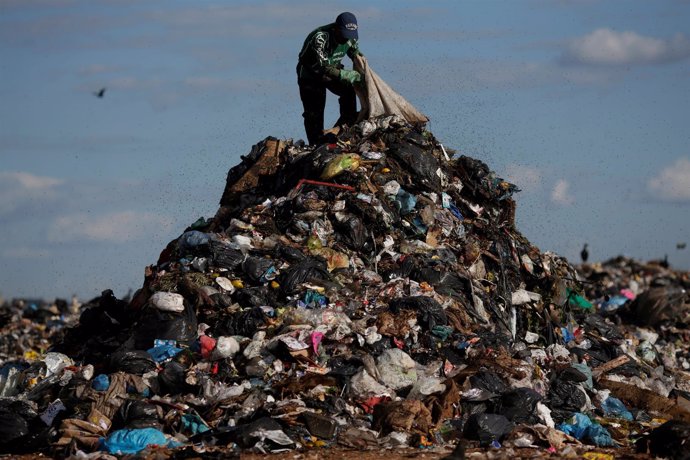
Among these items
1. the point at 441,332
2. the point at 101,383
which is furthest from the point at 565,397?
the point at 101,383

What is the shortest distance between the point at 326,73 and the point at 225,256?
7.51ft

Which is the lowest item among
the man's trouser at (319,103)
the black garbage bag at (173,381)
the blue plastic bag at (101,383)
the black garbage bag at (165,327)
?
the blue plastic bag at (101,383)

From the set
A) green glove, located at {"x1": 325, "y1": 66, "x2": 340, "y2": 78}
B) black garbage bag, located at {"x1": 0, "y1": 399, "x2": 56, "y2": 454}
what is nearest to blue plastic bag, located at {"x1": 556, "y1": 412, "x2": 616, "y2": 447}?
black garbage bag, located at {"x1": 0, "y1": 399, "x2": 56, "y2": 454}

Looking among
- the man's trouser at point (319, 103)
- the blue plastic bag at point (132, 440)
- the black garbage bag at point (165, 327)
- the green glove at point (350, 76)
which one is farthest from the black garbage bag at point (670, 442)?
the man's trouser at point (319, 103)

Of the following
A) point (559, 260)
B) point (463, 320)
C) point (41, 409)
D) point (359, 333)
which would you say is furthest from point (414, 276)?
point (41, 409)

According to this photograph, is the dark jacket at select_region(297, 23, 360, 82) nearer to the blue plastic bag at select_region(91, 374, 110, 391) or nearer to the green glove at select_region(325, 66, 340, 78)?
the green glove at select_region(325, 66, 340, 78)

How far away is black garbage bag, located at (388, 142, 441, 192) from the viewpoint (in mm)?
9492

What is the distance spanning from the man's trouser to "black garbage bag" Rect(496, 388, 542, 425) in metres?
3.96

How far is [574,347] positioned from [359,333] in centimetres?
259

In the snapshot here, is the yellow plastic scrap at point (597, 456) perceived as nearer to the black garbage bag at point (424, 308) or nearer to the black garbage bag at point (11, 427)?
the black garbage bag at point (424, 308)

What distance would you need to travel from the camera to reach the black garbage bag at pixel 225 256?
28.0 ft

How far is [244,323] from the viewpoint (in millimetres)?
7812

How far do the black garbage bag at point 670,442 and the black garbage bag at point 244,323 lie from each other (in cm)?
302

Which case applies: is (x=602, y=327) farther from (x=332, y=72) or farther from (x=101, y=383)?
(x=101, y=383)
